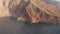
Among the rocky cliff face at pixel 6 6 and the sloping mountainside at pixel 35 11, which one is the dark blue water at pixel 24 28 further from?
the rocky cliff face at pixel 6 6

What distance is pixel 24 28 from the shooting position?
6578 mm

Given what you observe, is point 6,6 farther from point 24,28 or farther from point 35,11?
point 24,28

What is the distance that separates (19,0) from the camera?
795 cm

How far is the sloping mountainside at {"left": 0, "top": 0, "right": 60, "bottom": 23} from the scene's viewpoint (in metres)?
7.38

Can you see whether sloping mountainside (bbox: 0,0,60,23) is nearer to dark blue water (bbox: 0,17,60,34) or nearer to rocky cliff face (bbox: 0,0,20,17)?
rocky cliff face (bbox: 0,0,20,17)

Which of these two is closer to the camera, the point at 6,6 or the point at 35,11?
the point at 35,11

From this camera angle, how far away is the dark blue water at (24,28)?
6.24 metres

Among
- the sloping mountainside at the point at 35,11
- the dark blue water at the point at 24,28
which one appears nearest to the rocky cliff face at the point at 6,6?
the sloping mountainside at the point at 35,11

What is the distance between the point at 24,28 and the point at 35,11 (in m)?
1.18

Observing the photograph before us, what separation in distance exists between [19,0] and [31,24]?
4.30 feet

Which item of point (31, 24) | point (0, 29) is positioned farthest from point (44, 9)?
point (0, 29)

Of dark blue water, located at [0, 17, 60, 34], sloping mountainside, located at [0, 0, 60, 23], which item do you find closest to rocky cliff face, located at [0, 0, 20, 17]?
sloping mountainside, located at [0, 0, 60, 23]

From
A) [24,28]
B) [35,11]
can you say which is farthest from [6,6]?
[24,28]

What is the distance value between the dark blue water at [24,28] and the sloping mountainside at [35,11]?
397mm
